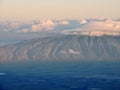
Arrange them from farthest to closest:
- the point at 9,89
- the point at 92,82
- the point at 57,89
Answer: the point at 92,82 < the point at 57,89 < the point at 9,89

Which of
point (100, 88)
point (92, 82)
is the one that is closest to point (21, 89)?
point (100, 88)

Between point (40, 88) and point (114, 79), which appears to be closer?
point (40, 88)

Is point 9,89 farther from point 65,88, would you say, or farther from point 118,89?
point 118,89

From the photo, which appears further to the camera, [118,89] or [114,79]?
[114,79]

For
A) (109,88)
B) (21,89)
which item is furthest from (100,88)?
(21,89)

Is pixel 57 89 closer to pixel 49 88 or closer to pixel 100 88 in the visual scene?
pixel 49 88

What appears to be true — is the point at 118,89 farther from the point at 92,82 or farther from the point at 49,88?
the point at 92,82

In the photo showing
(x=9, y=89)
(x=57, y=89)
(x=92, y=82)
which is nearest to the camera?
(x=9, y=89)

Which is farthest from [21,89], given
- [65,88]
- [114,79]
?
[114,79]
